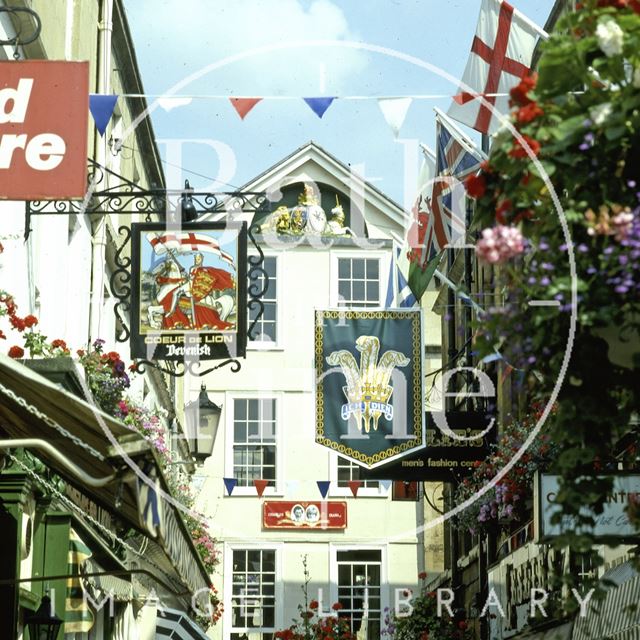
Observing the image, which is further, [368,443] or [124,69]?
[124,69]

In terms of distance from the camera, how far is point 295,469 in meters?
31.6

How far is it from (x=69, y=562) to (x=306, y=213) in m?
20.9

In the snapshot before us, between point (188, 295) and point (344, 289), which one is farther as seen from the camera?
point (344, 289)

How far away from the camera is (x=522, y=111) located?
541cm

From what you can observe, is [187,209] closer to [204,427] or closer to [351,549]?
→ [204,427]

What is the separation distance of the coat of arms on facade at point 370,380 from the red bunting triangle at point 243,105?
201 inches

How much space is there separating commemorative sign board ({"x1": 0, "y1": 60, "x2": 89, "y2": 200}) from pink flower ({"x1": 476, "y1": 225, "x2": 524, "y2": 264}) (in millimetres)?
5471

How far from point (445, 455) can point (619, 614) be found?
6127 millimetres

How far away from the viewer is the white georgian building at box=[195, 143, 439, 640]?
1219 inches

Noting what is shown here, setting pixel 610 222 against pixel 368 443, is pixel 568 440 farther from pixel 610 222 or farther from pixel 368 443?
pixel 368 443

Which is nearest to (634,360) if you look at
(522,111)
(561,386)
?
(561,386)

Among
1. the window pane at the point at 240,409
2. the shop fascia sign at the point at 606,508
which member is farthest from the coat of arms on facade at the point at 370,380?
the window pane at the point at 240,409

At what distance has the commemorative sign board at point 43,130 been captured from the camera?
1013cm

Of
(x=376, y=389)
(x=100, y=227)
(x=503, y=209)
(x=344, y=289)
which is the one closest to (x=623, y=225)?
(x=503, y=209)
